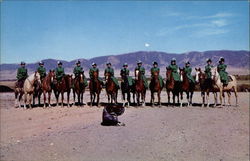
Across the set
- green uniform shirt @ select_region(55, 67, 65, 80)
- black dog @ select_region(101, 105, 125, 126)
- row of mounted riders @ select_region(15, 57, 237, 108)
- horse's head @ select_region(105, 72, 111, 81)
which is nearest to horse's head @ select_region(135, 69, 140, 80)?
row of mounted riders @ select_region(15, 57, 237, 108)

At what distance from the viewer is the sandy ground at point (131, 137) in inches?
461

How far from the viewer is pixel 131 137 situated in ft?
44.7

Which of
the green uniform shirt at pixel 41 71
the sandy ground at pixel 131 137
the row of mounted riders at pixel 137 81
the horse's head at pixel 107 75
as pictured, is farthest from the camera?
the green uniform shirt at pixel 41 71

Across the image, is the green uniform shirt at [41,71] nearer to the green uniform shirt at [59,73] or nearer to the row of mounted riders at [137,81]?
the row of mounted riders at [137,81]

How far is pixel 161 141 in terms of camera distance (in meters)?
13.3

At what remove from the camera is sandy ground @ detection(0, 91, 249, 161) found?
38.4 feet

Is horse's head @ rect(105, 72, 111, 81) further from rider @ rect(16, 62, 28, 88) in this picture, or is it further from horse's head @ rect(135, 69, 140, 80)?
rider @ rect(16, 62, 28, 88)

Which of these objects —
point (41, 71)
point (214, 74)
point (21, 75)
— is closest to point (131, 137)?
point (214, 74)

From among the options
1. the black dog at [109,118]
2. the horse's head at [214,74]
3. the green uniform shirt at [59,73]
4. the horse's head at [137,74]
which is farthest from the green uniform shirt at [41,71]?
the horse's head at [214,74]

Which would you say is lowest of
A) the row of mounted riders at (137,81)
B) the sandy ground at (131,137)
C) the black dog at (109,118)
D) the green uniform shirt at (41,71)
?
the sandy ground at (131,137)

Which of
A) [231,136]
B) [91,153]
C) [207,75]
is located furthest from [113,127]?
[207,75]

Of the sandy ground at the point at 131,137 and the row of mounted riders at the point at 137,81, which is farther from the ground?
the row of mounted riders at the point at 137,81

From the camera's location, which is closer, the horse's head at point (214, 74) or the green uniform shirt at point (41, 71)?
the horse's head at point (214, 74)

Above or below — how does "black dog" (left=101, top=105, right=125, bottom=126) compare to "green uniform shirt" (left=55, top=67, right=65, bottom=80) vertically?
below
